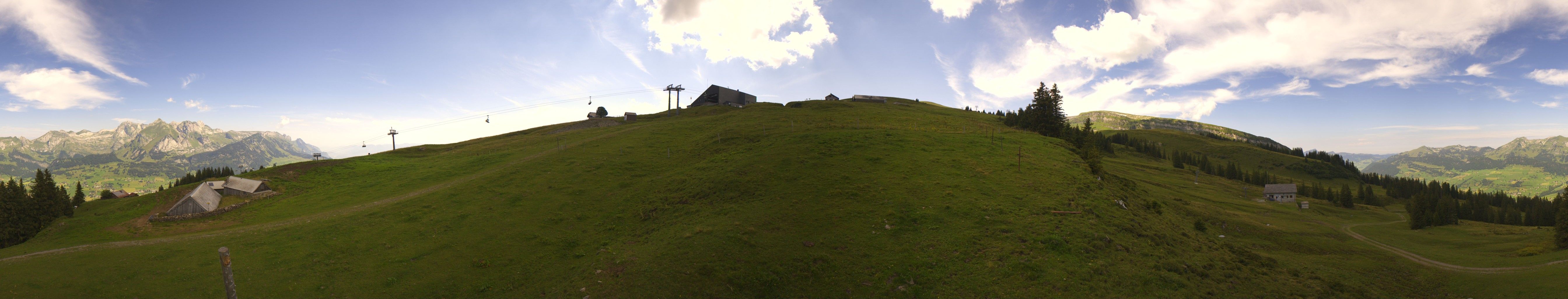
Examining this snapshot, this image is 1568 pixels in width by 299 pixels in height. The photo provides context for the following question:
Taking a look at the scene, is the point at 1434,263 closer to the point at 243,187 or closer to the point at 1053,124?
the point at 1053,124

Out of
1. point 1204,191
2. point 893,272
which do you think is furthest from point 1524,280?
point 1204,191

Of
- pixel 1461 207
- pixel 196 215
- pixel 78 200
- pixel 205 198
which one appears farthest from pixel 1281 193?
pixel 78 200

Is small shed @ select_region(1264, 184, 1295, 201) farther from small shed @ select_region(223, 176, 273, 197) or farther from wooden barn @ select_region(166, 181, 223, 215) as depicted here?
wooden barn @ select_region(166, 181, 223, 215)

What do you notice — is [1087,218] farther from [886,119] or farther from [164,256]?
[164,256]

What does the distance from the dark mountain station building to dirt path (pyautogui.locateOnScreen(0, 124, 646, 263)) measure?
62.1m

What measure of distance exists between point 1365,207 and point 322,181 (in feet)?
577

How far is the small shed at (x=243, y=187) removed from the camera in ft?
151

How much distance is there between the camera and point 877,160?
4316 centimetres

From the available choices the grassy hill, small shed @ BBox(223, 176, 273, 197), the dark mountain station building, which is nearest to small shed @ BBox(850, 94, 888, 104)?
the dark mountain station building

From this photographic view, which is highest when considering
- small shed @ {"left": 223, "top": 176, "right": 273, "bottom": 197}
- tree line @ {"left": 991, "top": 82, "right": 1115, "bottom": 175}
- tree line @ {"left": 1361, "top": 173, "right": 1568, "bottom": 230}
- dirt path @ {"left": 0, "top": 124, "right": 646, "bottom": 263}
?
tree line @ {"left": 991, "top": 82, "right": 1115, "bottom": 175}

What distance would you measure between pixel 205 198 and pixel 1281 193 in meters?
172

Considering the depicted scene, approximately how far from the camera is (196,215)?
134ft

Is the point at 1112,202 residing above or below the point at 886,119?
below

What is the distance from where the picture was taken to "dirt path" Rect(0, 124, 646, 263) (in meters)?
32.8
